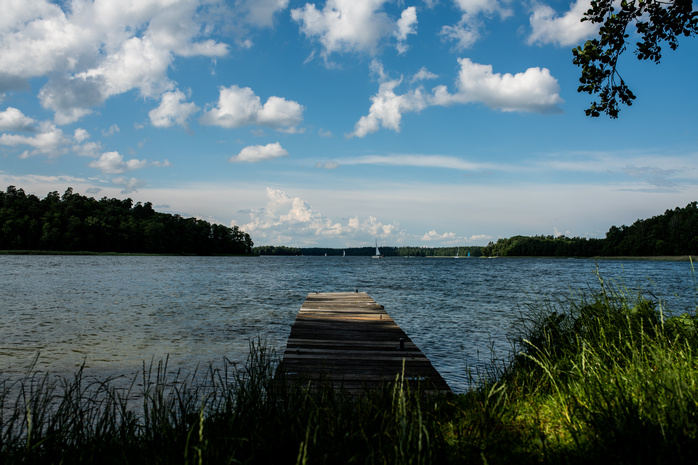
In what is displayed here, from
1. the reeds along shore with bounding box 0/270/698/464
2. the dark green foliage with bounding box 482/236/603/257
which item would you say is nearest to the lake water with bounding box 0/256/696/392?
the reeds along shore with bounding box 0/270/698/464

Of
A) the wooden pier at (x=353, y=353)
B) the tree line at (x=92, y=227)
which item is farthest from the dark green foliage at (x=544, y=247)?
the wooden pier at (x=353, y=353)

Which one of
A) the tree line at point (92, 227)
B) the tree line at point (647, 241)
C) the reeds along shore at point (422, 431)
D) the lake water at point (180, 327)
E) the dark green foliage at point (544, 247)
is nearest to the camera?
the reeds along shore at point (422, 431)

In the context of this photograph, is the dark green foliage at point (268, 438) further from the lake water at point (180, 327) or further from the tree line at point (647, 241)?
the tree line at point (647, 241)

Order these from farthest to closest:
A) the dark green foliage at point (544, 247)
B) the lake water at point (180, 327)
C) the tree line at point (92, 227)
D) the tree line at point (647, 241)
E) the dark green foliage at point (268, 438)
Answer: the dark green foliage at point (544, 247), the tree line at point (647, 241), the tree line at point (92, 227), the lake water at point (180, 327), the dark green foliage at point (268, 438)

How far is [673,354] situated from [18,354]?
38.6 feet

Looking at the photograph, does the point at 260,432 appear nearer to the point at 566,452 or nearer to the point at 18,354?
the point at 566,452

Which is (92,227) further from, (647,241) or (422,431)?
(647,241)

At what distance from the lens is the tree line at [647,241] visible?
96.4 metres

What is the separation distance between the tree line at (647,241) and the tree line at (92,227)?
121067 millimetres

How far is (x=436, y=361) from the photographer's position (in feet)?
30.3

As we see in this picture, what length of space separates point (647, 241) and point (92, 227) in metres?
135

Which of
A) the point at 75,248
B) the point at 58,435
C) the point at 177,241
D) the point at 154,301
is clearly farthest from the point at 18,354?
the point at 177,241

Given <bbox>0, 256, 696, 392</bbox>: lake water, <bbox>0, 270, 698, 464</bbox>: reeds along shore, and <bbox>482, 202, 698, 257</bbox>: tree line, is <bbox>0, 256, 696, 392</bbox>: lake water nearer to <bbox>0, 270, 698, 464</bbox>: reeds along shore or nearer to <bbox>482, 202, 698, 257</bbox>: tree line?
<bbox>0, 270, 698, 464</bbox>: reeds along shore

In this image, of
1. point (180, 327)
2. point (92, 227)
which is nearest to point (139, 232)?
point (92, 227)
